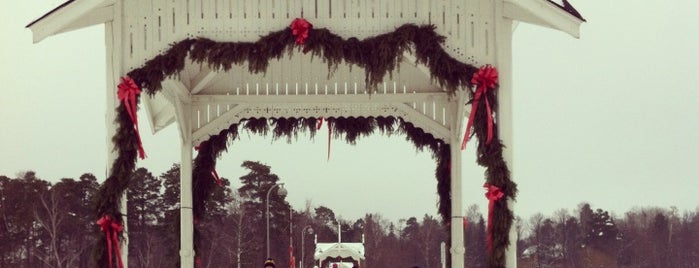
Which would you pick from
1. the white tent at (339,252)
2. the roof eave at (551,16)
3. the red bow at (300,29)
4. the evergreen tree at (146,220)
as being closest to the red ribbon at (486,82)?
the roof eave at (551,16)

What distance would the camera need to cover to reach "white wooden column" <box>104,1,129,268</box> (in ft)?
40.3

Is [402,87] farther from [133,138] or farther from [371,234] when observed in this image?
[371,234]

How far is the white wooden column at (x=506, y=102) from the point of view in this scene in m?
12.0

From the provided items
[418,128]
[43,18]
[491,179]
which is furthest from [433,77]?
[418,128]

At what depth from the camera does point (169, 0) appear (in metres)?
12.5

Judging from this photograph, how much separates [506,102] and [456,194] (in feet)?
18.3

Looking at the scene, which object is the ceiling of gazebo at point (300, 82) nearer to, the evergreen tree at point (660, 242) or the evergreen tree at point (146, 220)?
the evergreen tree at point (146, 220)

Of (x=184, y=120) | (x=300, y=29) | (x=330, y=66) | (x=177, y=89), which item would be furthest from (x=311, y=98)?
(x=300, y=29)

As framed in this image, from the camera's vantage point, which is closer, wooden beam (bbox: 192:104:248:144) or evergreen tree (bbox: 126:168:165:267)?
wooden beam (bbox: 192:104:248:144)

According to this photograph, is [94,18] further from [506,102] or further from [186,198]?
[186,198]

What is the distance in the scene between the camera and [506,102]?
12141 mm

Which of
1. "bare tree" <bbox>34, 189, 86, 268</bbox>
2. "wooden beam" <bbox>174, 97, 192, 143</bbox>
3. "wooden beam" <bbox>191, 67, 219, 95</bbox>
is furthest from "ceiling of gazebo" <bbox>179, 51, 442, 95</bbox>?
"bare tree" <bbox>34, 189, 86, 268</bbox>

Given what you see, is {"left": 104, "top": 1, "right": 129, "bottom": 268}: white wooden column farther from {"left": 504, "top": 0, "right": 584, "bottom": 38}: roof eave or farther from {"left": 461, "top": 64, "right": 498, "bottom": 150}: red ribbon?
{"left": 504, "top": 0, "right": 584, "bottom": 38}: roof eave

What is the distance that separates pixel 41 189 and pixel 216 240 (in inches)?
437
